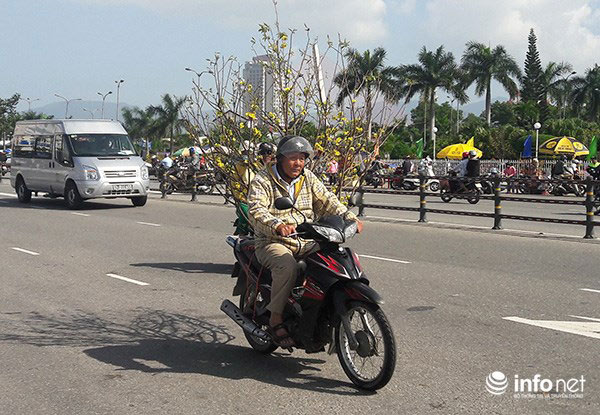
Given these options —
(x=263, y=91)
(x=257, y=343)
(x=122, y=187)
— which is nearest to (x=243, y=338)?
(x=257, y=343)

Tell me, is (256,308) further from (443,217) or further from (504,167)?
(504,167)

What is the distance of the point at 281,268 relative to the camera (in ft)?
18.1

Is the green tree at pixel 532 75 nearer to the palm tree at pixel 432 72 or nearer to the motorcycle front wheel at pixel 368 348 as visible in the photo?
the palm tree at pixel 432 72

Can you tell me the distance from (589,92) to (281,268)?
75628 millimetres

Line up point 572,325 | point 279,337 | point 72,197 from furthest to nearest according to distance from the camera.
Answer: point 72,197
point 572,325
point 279,337

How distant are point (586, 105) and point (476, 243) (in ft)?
226

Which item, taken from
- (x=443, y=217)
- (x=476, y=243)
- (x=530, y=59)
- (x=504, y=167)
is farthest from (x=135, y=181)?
(x=530, y=59)

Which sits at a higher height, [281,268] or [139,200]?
[281,268]

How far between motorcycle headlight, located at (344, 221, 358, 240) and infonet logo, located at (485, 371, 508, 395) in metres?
1.35

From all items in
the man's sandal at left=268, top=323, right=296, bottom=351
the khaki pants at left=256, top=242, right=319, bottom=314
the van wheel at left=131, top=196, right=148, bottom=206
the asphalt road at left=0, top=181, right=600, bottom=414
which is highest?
the khaki pants at left=256, top=242, right=319, bottom=314

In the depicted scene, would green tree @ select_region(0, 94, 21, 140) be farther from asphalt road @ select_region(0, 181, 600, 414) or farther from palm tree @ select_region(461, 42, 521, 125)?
asphalt road @ select_region(0, 181, 600, 414)

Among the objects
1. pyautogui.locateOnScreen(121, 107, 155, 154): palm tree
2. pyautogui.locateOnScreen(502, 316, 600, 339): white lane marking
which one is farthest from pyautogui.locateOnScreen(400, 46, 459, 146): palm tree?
pyautogui.locateOnScreen(502, 316, 600, 339): white lane marking

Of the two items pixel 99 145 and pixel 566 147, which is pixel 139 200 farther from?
pixel 566 147

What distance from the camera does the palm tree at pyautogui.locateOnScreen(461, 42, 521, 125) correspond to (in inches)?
2793
